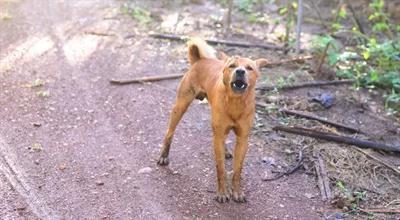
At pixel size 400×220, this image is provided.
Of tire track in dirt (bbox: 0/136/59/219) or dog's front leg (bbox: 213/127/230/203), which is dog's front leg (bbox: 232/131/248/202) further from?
tire track in dirt (bbox: 0/136/59/219)

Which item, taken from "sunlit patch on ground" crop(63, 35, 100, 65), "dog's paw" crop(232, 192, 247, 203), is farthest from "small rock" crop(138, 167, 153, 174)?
"sunlit patch on ground" crop(63, 35, 100, 65)

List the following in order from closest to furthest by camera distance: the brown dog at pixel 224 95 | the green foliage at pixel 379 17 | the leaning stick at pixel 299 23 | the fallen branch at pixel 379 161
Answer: the brown dog at pixel 224 95 → the fallen branch at pixel 379 161 → the leaning stick at pixel 299 23 → the green foliage at pixel 379 17

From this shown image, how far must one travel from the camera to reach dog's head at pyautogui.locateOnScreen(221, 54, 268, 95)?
4812mm

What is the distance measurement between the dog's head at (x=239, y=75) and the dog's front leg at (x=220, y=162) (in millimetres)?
531

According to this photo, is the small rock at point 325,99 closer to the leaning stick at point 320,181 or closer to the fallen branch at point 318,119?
the fallen branch at point 318,119

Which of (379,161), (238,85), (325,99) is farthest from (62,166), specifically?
(325,99)

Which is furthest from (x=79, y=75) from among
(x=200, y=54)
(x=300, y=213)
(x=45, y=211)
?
(x=300, y=213)

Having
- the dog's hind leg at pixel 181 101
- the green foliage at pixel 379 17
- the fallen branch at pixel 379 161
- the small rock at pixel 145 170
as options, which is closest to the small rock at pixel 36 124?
the small rock at pixel 145 170

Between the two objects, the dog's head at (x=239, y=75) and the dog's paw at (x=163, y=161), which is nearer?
the dog's head at (x=239, y=75)

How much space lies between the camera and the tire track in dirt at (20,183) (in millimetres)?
5004

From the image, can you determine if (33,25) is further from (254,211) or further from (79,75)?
(254,211)

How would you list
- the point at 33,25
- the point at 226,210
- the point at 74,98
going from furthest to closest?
the point at 33,25
the point at 74,98
the point at 226,210

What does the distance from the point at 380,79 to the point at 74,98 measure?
482cm

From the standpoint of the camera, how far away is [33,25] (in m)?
10.5
